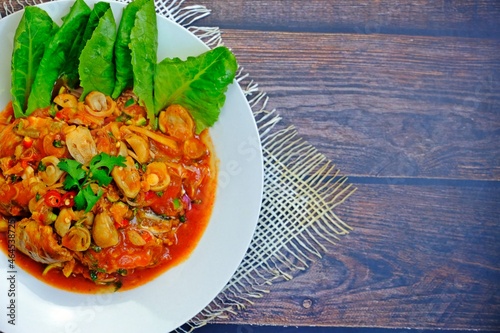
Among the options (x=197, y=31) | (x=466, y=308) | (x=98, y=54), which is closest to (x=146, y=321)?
(x=98, y=54)

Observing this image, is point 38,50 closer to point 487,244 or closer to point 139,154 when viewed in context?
point 139,154

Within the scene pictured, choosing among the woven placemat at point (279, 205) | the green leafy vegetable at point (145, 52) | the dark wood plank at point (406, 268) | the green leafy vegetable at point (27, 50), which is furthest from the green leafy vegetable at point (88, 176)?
the dark wood plank at point (406, 268)

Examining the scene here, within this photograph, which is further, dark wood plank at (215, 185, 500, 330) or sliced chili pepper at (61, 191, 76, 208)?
dark wood plank at (215, 185, 500, 330)

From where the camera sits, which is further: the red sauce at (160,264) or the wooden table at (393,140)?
the wooden table at (393,140)

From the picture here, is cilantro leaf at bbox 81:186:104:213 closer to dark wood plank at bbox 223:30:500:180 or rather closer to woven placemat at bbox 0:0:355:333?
woven placemat at bbox 0:0:355:333

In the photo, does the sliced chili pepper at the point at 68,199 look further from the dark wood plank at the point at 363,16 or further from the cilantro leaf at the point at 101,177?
the dark wood plank at the point at 363,16

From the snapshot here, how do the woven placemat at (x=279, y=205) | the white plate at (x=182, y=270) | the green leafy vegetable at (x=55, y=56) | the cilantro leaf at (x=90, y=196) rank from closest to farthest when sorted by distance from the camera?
the cilantro leaf at (x=90, y=196), the green leafy vegetable at (x=55, y=56), the white plate at (x=182, y=270), the woven placemat at (x=279, y=205)

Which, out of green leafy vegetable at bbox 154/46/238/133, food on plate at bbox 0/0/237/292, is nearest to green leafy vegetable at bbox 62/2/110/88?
food on plate at bbox 0/0/237/292
